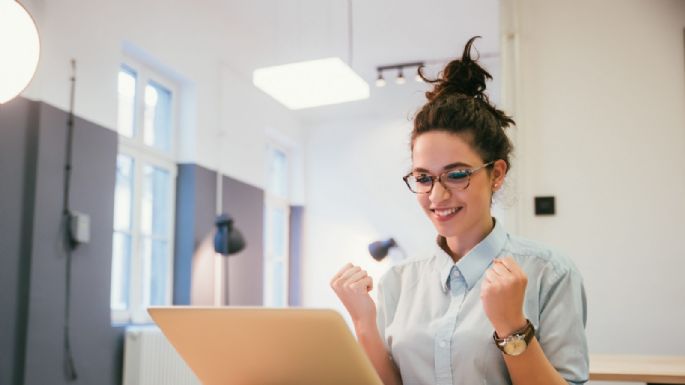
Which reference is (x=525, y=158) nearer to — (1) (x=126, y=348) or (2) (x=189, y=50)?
(1) (x=126, y=348)

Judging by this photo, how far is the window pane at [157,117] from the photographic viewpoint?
209 inches

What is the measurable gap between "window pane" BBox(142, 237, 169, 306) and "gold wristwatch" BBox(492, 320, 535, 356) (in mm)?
4376

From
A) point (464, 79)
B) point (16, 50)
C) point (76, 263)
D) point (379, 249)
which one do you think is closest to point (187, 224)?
point (76, 263)

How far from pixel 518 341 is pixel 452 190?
0.30 m

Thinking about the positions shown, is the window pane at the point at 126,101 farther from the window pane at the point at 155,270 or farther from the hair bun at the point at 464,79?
the hair bun at the point at 464,79

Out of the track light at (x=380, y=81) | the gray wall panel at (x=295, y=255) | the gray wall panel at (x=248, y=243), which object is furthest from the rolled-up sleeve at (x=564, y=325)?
the gray wall panel at (x=295, y=255)

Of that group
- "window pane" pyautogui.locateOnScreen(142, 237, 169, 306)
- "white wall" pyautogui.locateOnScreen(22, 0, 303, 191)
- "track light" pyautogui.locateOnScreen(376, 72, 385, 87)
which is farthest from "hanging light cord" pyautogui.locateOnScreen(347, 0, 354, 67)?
"window pane" pyautogui.locateOnScreen(142, 237, 169, 306)

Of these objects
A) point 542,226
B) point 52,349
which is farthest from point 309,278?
point 542,226

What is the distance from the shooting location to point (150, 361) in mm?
4660

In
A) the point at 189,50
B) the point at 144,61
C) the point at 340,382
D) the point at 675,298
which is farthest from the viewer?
the point at 189,50

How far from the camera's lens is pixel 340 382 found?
1028 mm

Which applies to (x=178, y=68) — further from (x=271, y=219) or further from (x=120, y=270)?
(x=271, y=219)

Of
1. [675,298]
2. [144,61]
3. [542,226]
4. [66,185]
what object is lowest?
[675,298]

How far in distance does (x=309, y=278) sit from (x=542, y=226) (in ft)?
17.0
